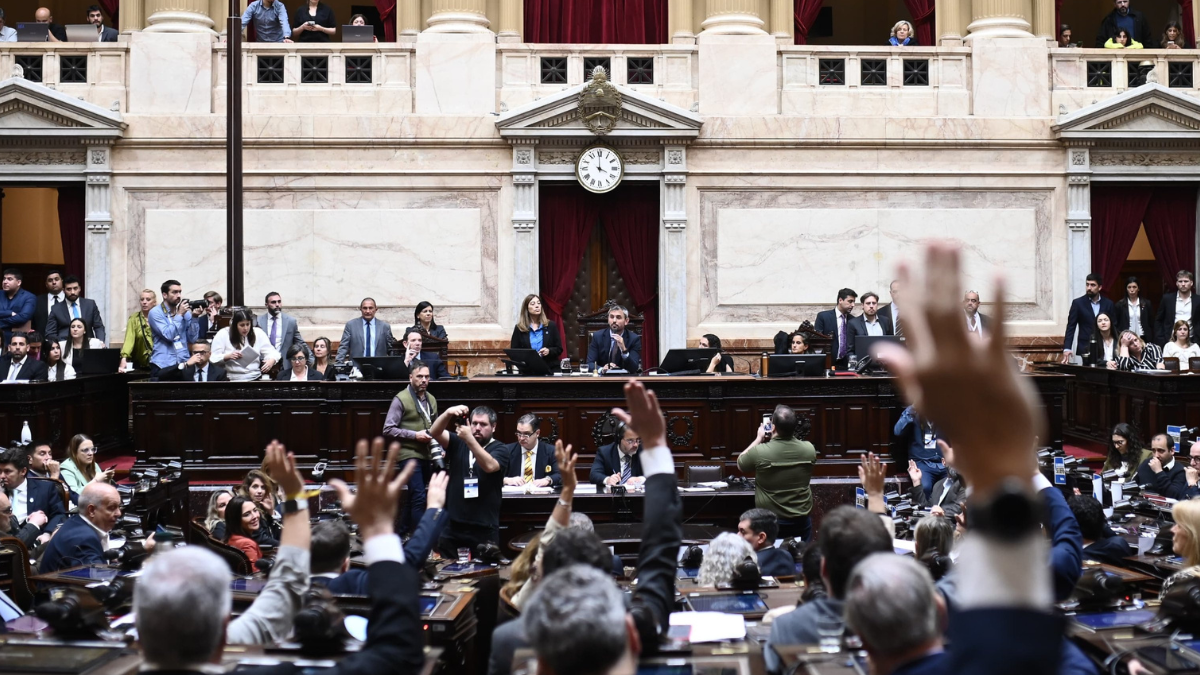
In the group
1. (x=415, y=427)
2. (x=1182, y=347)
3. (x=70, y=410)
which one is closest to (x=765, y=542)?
(x=415, y=427)

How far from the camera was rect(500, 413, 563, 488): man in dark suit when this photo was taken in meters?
9.16

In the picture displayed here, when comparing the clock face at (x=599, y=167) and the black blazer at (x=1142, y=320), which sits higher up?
the clock face at (x=599, y=167)

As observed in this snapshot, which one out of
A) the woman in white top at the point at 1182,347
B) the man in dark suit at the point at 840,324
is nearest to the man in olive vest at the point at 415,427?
the man in dark suit at the point at 840,324

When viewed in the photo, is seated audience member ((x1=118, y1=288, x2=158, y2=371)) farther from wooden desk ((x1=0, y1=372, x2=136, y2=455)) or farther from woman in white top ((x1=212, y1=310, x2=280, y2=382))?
woman in white top ((x1=212, y1=310, x2=280, y2=382))

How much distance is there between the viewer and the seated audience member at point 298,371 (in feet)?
38.5

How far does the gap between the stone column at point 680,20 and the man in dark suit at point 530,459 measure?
838 cm

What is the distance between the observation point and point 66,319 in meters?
13.8

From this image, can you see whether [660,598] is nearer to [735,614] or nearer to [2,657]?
[735,614]

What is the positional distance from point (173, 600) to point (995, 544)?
1584mm

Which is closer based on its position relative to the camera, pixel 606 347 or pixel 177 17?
pixel 606 347

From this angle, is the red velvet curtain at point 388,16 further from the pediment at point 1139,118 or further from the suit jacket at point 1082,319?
the suit jacket at point 1082,319

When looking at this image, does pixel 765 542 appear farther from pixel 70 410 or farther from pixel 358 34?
pixel 358 34

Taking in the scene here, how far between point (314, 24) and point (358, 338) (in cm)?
466

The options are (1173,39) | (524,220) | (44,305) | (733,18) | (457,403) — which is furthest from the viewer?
(1173,39)
